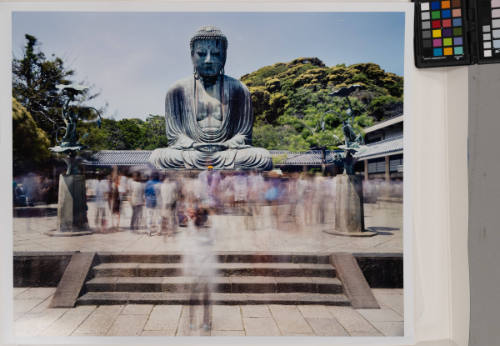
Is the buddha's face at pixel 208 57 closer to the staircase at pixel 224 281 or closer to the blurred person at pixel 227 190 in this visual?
the blurred person at pixel 227 190

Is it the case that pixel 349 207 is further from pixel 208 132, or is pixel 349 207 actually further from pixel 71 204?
pixel 71 204

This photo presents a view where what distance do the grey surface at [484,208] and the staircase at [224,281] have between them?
3.01ft

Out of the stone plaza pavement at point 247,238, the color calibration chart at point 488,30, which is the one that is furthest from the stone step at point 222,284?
the color calibration chart at point 488,30

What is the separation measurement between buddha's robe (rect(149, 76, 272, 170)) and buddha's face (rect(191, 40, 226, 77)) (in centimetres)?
13

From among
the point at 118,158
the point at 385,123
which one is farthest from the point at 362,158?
the point at 118,158

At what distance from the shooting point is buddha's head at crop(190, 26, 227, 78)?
8.48ft

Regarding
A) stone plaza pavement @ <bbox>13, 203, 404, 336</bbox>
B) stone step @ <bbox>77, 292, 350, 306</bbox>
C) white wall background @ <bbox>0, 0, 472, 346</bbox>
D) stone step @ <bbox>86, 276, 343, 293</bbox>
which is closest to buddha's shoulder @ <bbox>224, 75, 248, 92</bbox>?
stone plaza pavement @ <bbox>13, 203, 404, 336</bbox>

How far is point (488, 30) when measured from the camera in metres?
2.10

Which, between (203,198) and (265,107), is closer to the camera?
(203,198)

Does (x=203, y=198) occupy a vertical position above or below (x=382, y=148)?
below

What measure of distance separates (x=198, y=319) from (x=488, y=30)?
301cm

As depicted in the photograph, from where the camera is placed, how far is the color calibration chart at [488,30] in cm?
209

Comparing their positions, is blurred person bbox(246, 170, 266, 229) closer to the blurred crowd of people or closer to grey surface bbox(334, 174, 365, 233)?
the blurred crowd of people

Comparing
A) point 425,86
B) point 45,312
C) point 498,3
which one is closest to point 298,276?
point 425,86
